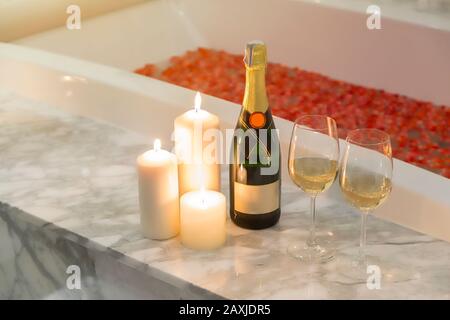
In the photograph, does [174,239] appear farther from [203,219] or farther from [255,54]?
[255,54]

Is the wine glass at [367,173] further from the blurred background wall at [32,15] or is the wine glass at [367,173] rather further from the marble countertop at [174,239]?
the blurred background wall at [32,15]

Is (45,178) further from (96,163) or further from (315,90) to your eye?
(315,90)

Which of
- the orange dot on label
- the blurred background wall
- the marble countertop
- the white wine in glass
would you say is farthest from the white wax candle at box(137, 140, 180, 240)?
the blurred background wall

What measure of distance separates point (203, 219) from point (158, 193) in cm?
9

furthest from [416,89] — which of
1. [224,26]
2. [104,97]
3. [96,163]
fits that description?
[96,163]

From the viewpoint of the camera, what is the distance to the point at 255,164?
148cm

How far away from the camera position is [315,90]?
292 centimetres

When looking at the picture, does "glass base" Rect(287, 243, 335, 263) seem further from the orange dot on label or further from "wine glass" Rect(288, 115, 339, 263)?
the orange dot on label

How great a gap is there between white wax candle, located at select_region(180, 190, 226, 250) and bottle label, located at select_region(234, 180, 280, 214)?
0.04 meters

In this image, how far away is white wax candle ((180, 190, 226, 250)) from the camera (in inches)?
56.3

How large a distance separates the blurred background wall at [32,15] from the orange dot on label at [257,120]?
124 centimetres

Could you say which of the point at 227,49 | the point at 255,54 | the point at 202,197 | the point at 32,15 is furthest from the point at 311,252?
the point at 227,49

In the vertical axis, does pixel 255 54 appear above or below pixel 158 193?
above

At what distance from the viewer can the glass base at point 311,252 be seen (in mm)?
1427
